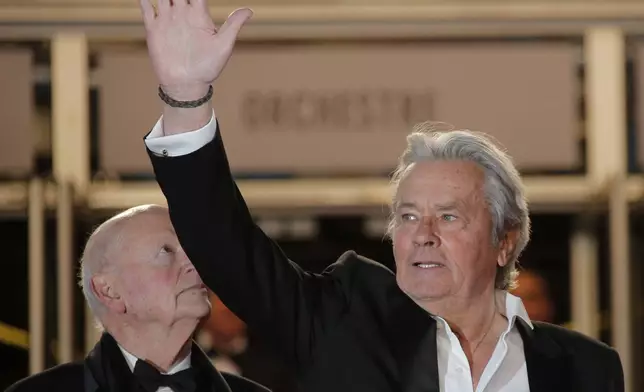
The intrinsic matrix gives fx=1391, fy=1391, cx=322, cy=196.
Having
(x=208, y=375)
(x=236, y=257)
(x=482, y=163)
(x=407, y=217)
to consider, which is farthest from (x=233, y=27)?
(x=208, y=375)

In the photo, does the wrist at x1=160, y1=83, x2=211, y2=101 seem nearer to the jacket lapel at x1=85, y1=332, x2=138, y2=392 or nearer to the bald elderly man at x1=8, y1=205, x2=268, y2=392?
the bald elderly man at x1=8, y1=205, x2=268, y2=392

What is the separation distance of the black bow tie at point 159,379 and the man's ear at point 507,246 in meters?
0.82

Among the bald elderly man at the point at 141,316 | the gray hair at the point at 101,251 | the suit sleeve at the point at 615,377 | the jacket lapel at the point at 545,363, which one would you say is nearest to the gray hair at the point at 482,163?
the jacket lapel at the point at 545,363

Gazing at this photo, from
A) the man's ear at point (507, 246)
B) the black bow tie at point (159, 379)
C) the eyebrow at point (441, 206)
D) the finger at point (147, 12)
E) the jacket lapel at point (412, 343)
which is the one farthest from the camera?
the black bow tie at point (159, 379)

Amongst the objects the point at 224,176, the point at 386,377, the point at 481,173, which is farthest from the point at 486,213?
the point at 224,176

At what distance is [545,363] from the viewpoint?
3078 mm

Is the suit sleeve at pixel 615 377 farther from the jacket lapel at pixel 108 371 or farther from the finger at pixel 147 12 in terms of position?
the finger at pixel 147 12

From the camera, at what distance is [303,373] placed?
295cm

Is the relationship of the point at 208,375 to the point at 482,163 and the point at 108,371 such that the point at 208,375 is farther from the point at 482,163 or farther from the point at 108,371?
the point at 482,163

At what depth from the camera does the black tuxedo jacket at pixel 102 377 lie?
3.39 meters

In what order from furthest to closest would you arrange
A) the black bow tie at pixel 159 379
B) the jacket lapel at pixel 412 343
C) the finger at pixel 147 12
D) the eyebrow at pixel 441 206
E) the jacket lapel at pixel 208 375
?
the jacket lapel at pixel 208 375 → the black bow tie at pixel 159 379 → the eyebrow at pixel 441 206 → the jacket lapel at pixel 412 343 → the finger at pixel 147 12

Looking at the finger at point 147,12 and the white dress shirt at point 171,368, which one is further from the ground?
the finger at point 147,12

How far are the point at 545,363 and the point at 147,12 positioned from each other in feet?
3.86

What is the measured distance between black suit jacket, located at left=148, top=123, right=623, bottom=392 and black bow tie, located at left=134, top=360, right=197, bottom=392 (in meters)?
0.52
